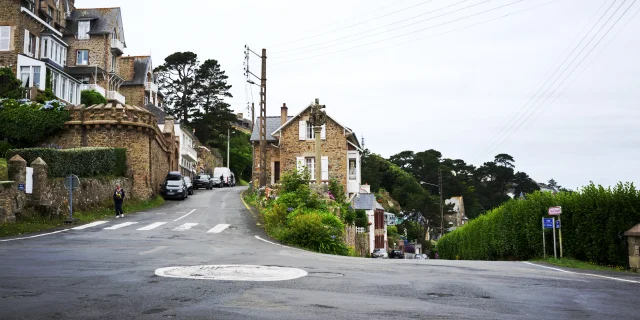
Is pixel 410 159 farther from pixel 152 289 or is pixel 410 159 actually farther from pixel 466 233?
pixel 152 289

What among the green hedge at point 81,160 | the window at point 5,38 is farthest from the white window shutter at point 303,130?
the window at point 5,38

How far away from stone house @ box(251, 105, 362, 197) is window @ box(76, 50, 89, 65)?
2413 cm

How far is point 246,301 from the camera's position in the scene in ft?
26.2

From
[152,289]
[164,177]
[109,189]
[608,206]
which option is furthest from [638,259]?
[164,177]

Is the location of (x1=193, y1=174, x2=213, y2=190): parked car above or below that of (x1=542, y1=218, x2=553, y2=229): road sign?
above

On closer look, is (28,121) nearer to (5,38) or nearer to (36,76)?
(36,76)

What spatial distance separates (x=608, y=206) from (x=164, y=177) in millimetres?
33540

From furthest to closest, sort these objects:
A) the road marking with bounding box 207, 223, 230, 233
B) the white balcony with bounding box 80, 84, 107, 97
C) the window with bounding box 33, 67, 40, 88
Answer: the white balcony with bounding box 80, 84, 107, 97, the window with bounding box 33, 67, 40, 88, the road marking with bounding box 207, 223, 230, 233

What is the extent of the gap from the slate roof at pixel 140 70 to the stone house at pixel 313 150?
28.5 m

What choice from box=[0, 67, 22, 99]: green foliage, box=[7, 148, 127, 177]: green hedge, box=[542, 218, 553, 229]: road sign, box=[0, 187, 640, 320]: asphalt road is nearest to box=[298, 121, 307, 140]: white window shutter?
box=[7, 148, 127, 177]: green hedge

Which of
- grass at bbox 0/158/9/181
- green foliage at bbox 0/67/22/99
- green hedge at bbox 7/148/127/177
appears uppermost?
green foliage at bbox 0/67/22/99

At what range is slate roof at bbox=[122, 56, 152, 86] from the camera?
72.7 meters

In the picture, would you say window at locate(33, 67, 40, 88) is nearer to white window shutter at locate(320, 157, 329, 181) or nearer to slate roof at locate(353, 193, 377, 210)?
white window shutter at locate(320, 157, 329, 181)

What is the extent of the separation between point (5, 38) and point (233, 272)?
4570cm
